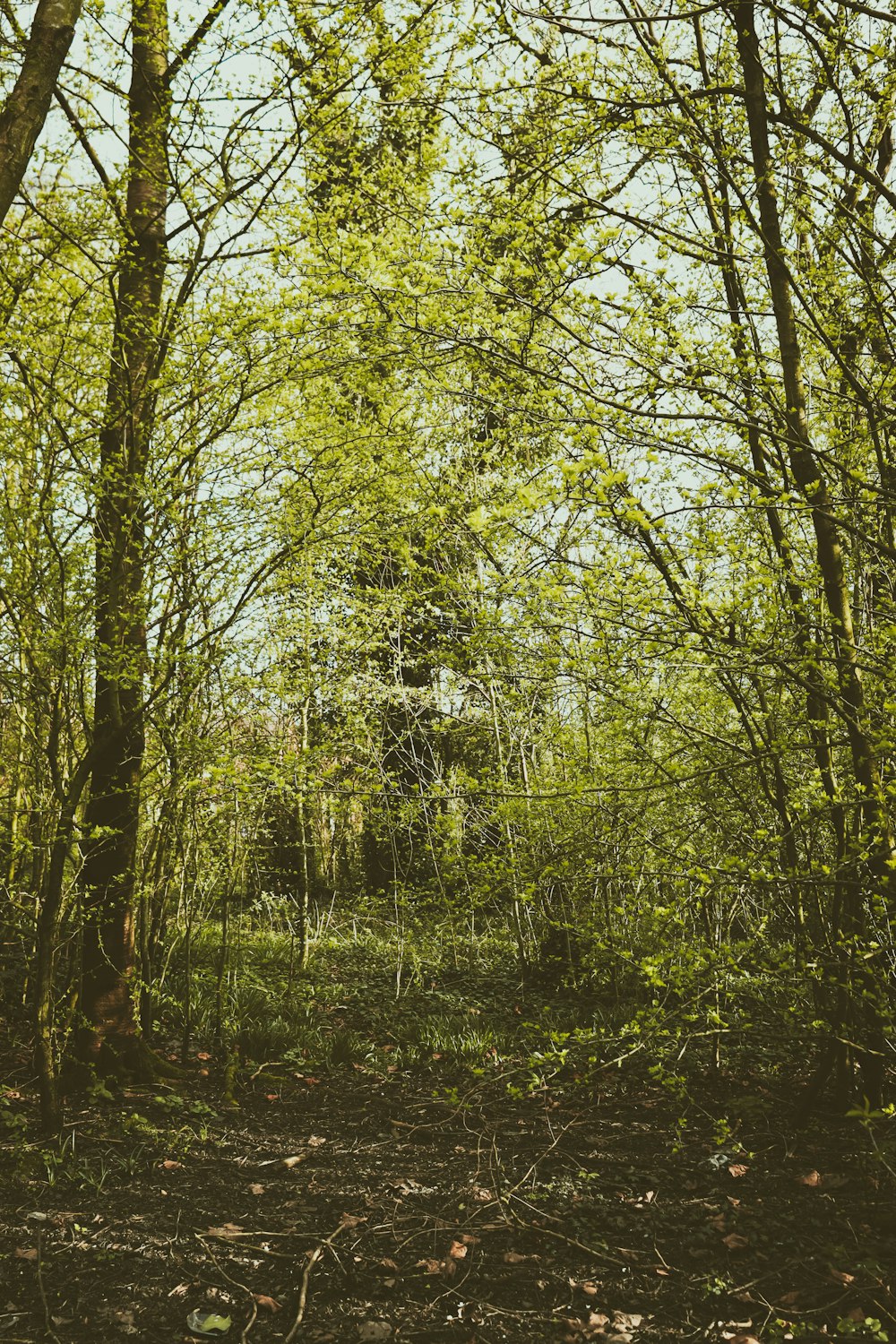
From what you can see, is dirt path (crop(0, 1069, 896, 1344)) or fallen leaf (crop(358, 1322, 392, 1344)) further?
dirt path (crop(0, 1069, 896, 1344))

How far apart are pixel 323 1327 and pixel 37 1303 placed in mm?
968

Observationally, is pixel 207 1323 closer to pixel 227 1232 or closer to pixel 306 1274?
pixel 306 1274

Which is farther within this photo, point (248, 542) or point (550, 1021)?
point (550, 1021)

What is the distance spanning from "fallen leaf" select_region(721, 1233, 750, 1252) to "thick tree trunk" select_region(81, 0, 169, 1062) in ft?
11.0

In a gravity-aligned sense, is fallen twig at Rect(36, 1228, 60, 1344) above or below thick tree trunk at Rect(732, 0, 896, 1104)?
below

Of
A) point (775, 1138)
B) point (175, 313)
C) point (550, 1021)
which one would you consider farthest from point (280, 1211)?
point (175, 313)

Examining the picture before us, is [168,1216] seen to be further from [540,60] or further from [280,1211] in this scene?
[540,60]

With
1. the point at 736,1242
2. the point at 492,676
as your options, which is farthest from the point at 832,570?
the point at 736,1242

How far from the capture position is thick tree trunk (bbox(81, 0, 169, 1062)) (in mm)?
4465

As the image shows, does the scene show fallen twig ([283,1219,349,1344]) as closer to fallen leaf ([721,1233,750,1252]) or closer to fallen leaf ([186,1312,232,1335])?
fallen leaf ([186,1312,232,1335])

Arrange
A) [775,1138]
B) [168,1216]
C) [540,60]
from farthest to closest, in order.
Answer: [540,60] < [775,1138] < [168,1216]

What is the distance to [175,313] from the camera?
181 inches

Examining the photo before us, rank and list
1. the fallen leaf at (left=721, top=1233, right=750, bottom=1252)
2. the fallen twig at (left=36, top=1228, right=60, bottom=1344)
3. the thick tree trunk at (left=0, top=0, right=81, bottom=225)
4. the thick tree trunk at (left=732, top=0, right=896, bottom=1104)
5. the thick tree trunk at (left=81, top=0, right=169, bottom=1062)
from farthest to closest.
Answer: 1. the thick tree trunk at (left=81, top=0, right=169, bottom=1062)
2. the thick tree trunk at (left=732, top=0, right=896, bottom=1104)
3. the fallen leaf at (left=721, top=1233, right=750, bottom=1252)
4. the thick tree trunk at (left=0, top=0, right=81, bottom=225)
5. the fallen twig at (left=36, top=1228, right=60, bottom=1344)

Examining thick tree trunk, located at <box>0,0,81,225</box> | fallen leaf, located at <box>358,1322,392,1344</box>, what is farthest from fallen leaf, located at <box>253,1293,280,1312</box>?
thick tree trunk, located at <box>0,0,81,225</box>
